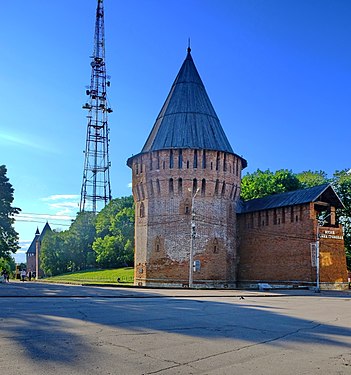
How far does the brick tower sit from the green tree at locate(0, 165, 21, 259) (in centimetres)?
1060

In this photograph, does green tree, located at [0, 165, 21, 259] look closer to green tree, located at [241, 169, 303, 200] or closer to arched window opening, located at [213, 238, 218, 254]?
arched window opening, located at [213, 238, 218, 254]

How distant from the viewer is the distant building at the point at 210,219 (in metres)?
35.8

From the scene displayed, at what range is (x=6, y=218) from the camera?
1334 inches

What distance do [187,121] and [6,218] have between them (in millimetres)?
16995

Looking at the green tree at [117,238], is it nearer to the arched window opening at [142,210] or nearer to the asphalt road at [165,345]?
the arched window opening at [142,210]

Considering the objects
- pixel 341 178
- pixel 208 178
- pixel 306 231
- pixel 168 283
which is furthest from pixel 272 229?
pixel 341 178

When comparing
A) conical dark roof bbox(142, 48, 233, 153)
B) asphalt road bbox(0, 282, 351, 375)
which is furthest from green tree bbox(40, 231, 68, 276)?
asphalt road bbox(0, 282, 351, 375)

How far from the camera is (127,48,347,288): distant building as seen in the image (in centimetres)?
3575

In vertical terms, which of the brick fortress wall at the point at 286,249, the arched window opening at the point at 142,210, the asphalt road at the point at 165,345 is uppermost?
the arched window opening at the point at 142,210

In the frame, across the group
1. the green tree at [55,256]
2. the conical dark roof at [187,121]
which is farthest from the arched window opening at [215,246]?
the green tree at [55,256]

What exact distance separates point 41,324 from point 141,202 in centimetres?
3148

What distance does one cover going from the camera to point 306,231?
34.6 meters

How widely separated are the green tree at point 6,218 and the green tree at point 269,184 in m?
25.3

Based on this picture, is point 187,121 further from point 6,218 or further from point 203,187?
point 6,218
